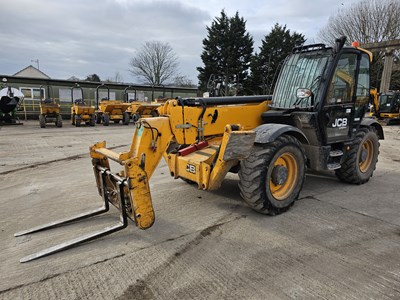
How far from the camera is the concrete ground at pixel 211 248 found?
2.76 meters

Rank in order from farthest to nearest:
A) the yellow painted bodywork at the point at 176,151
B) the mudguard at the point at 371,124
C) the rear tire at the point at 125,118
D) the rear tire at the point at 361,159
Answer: the rear tire at the point at 125,118
the mudguard at the point at 371,124
the rear tire at the point at 361,159
the yellow painted bodywork at the point at 176,151

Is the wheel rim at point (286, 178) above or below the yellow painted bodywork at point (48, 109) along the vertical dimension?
below

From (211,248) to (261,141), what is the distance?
4.92 feet

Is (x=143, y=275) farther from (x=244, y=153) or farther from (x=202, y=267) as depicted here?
(x=244, y=153)

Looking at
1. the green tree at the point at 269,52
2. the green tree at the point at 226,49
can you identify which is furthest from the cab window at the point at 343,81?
the green tree at the point at 226,49

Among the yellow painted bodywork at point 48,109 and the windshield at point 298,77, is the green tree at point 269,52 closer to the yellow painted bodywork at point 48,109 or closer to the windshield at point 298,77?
the windshield at point 298,77

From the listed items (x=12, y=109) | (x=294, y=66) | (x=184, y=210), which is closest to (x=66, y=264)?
(x=184, y=210)

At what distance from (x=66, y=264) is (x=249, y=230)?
6.91 ft

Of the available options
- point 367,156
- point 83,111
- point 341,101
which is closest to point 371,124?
point 367,156

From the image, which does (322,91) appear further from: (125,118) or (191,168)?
(125,118)

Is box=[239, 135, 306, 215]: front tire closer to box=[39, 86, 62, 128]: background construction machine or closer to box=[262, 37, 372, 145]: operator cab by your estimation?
box=[262, 37, 372, 145]: operator cab

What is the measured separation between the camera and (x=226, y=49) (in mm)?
33875

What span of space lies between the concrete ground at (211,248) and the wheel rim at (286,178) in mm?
294

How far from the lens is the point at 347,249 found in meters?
3.48
